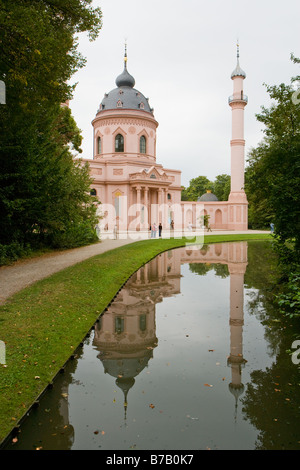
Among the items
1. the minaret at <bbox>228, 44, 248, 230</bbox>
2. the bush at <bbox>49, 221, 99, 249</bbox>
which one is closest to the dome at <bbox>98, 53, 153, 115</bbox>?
the minaret at <bbox>228, 44, 248, 230</bbox>

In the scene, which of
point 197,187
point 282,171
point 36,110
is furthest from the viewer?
point 197,187

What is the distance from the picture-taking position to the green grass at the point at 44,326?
414cm

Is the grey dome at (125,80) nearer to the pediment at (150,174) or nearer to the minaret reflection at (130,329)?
the pediment at (150,174)

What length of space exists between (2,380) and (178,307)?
4575mm

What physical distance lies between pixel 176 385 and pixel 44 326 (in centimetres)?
285

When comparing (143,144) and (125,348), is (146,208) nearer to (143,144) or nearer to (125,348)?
(143,144)

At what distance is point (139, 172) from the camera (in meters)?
43.7

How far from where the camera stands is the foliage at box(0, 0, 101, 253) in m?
7.82

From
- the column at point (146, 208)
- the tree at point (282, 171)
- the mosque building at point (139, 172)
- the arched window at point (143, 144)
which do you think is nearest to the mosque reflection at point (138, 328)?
the tree at point (282, 171)

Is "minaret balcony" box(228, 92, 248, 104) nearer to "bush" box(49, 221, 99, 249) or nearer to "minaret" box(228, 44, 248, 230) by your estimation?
"minaret" box(228, 44, 248, 230)

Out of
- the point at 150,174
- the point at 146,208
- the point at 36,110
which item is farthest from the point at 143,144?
the point at 36,110

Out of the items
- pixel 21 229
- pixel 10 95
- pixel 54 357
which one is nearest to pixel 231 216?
pixel 21 229

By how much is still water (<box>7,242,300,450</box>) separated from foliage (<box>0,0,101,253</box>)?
6001 millimetres

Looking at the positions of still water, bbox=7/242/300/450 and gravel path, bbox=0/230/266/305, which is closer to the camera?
still water, bbox=7/242/300/450
